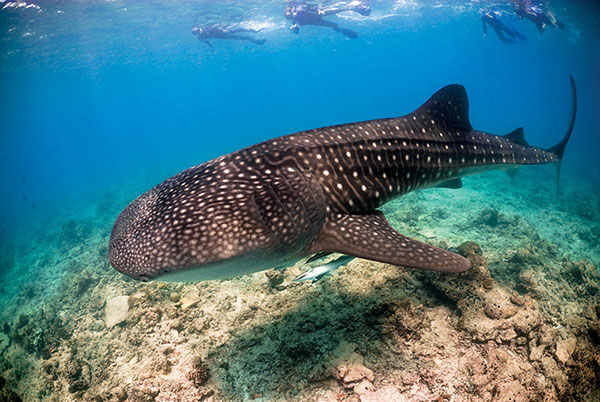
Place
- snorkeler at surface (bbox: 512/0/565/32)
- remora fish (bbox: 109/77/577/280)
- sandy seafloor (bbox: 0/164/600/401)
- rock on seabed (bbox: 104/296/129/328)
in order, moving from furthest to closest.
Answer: snorkeler at surface (bbox: 512/0/565/32)
rock on seabed (bbox: 104/296/129/328)
sandy seafloor (bbox: 0/164/600/401)
remora fish (bbox: 109/77/577/280)

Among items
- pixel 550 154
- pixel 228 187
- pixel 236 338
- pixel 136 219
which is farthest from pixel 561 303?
pixel 136 219

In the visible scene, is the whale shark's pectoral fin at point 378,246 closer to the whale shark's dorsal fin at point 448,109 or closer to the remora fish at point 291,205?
the remora fish at point 291,205

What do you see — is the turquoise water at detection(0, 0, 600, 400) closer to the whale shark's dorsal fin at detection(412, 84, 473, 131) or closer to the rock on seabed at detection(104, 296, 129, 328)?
the rock on seabed at detection(104, 296, 129, 328)

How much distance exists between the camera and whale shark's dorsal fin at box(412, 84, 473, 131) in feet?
13.8

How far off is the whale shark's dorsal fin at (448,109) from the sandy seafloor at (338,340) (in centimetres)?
235

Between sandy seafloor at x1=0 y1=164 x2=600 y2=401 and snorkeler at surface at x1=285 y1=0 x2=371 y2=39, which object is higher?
snorkeler at surface at x1=285 y1=0 x2=371 y2=39

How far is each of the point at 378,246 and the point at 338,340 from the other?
1460 mm

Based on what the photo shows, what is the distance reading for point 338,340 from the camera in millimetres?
3293

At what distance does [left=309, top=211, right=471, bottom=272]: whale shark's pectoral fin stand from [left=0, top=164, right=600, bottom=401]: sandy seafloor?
1.13 metres

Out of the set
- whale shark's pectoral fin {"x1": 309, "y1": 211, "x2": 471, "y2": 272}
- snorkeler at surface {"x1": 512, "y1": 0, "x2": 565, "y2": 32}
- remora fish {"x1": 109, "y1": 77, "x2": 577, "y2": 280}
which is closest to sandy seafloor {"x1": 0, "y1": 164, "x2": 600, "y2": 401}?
whale shark's pectoral fin {"x1": 309, "y1": 211, "x2": 471, "y2": 272}

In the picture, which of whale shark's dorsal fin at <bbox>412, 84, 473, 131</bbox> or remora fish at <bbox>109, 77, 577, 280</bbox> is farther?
whale shark's dorsal fin at <bbox>412, 84, 473, 131</bbox>

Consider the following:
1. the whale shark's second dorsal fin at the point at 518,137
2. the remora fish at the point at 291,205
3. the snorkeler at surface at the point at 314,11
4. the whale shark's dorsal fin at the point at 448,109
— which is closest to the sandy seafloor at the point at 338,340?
the remora fish at the point at 291,205

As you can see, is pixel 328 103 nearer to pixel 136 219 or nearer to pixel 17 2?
pixel 17 2

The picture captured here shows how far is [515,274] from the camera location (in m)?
5.34
